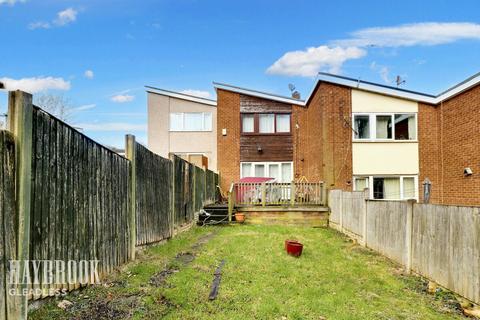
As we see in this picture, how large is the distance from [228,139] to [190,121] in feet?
10.1

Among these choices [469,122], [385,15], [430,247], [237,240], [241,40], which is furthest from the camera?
[241,40]

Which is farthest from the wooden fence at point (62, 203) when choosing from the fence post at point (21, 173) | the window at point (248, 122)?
the window at point (248, 122)

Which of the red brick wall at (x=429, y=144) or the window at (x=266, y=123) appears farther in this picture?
the window at (x=266, y=123)

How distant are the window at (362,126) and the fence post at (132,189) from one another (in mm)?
11139

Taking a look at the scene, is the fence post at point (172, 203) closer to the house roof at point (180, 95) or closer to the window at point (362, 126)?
the window at point (362, 126)

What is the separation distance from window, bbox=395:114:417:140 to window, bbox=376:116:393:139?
364 millimetres

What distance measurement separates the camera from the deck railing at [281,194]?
15.0m

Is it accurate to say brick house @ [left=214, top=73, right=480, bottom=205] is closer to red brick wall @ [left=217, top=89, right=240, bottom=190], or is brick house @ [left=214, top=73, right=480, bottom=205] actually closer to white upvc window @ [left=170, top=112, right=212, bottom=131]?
red brick wall @ [left=217, top=89, right=240, bottom=190]

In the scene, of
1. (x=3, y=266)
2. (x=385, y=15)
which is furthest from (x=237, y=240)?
(x=385, y=15)

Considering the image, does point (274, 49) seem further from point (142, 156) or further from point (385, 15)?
point (142, 156)

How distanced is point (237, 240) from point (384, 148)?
859cm

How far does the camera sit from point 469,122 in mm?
12469

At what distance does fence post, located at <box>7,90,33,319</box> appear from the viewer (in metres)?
3.14

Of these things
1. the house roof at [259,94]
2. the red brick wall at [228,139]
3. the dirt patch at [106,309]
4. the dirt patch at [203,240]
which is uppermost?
the house roof at [259,94]
